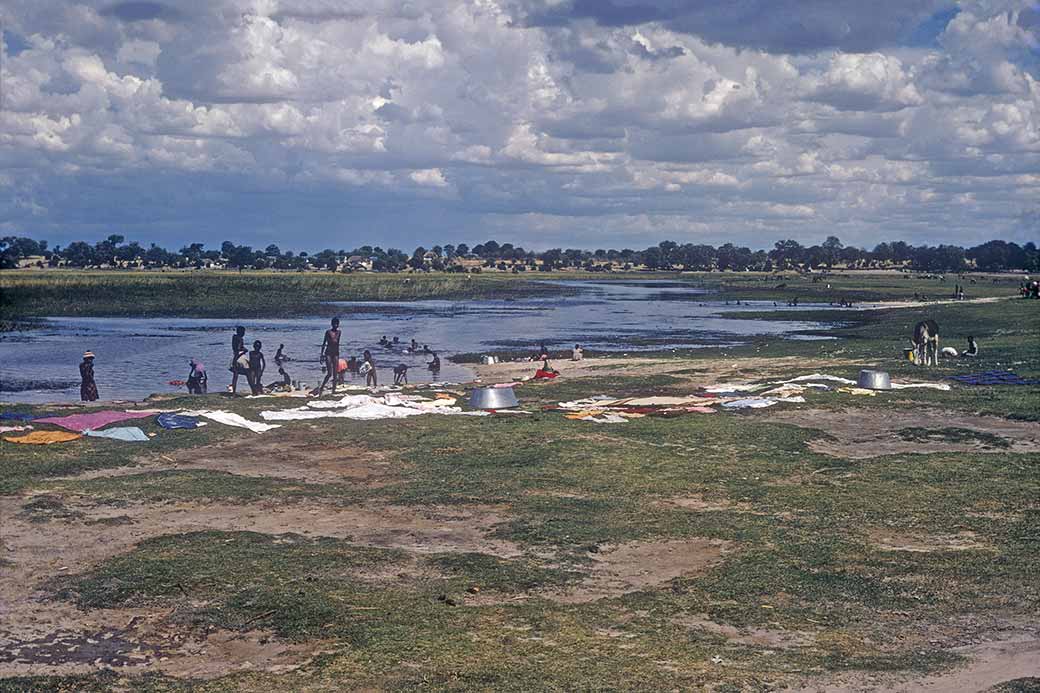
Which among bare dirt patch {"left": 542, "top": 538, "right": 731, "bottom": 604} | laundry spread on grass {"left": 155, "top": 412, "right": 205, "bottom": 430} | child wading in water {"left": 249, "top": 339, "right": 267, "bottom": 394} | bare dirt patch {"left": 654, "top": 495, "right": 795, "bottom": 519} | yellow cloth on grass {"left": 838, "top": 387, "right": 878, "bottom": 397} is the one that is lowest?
bare dirt patch {"left": 542, "top": 538, "right": 731, "bottom": 604}

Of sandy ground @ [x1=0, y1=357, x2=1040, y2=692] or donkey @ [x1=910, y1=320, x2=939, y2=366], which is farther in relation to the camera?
donkey @ [x1=910, y1=320, x2=939, y2=366]

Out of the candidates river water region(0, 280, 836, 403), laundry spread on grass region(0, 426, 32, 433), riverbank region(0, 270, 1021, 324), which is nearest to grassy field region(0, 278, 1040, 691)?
laundry spread on grass region(0, 426, 32, 433)

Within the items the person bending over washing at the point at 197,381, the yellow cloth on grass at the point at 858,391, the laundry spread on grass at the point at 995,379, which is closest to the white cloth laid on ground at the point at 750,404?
the yellow cloth on grass at the point at 858,391

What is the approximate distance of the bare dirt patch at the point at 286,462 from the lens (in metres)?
19.7

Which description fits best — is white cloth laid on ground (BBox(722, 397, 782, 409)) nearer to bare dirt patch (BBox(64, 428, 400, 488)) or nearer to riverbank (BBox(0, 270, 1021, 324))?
bare dirt patch (BBox(64, 428, 400, 488))

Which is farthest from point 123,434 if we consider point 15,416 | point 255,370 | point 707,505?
point 707,505

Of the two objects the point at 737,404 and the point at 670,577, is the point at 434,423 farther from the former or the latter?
the point at 670,577

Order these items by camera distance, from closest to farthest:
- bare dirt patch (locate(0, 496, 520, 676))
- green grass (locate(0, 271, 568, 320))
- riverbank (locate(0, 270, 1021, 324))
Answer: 1. bare dirt patch (locate(0, 496, 520, 676))
2. green grass (locate(0, 271, 568, 320))
3. riverbank (locate(0, 270, 1021, 324))

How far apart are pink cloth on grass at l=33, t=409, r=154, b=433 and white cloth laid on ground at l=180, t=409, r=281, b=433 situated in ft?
3.96

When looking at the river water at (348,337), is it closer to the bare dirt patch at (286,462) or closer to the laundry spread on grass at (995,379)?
the bare dirt patch at (286,462)

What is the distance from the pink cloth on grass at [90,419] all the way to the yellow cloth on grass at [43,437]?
0.44 metres

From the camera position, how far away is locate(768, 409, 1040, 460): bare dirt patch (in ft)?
71.8

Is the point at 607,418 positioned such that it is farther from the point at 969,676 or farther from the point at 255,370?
the point at 969,676

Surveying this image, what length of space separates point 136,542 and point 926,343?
29.0 m
